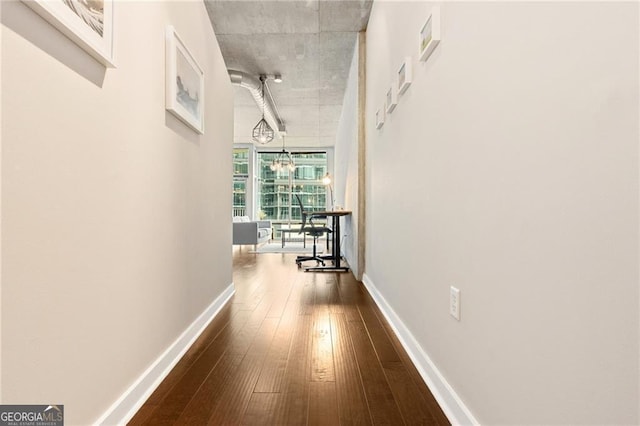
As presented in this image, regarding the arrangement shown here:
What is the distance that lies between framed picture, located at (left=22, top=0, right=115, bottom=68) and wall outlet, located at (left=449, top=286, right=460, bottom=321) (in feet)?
4.79

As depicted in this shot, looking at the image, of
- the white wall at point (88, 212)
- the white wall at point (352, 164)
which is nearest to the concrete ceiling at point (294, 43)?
the white wall at point (352, 164)

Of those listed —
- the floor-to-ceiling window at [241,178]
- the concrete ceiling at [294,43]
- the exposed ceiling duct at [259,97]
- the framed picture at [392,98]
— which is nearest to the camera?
the framed picture at [392,98]

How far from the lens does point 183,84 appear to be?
6.36ft

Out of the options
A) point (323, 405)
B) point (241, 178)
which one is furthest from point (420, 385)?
point (241, 178)

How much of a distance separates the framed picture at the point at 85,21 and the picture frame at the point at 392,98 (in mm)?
1628

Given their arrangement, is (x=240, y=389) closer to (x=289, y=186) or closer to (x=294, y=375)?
(x=294, y=375)

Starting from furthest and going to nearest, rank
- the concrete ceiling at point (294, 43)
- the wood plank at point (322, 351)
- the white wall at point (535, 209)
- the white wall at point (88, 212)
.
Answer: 1. the concrete ceiling at point (294, 43)
2. the wood plank at point (322, 351)
3. the white wall at point (88, 212)
4. the white wall at point (535, 209)

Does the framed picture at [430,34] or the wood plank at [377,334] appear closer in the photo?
the framed picture at [430,34]

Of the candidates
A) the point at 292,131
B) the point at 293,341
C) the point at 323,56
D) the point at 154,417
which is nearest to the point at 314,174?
the point at 292,131

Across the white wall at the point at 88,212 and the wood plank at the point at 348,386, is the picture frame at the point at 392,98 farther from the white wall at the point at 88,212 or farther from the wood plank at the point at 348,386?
the wood plank at the point at 348,386

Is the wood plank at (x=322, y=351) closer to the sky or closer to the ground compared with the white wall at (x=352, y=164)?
closer to the ground

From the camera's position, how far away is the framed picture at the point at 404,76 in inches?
77.0

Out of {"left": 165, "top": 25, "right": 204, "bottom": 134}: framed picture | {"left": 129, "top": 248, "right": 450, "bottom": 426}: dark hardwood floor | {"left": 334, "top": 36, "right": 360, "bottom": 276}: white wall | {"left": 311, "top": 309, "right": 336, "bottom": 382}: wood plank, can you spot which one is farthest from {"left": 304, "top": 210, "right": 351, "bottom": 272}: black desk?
{"left": 165, "top": 25, "right": 204, "bottom": 134}: framed picture

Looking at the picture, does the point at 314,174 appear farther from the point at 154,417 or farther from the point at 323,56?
the point at 154,417
